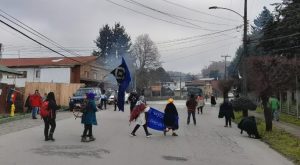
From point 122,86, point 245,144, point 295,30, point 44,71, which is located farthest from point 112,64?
point 245,144

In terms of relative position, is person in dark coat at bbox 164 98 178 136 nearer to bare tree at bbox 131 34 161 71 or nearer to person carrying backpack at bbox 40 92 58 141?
person carrying backpack at bbox 40 92 58 141

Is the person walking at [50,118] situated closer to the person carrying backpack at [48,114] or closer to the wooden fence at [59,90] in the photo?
the person carrying backpack at [48,114]

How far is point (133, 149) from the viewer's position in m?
14.4

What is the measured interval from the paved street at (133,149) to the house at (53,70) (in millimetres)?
41244

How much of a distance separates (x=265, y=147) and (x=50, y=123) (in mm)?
7288

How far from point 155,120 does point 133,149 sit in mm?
5362

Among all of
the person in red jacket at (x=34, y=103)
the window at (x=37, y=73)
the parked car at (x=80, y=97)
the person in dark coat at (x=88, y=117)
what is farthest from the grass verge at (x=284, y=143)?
the window at (x=37, y=73)

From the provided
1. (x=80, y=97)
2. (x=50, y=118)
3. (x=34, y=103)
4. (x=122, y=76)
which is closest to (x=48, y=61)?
(x=80, y=97)

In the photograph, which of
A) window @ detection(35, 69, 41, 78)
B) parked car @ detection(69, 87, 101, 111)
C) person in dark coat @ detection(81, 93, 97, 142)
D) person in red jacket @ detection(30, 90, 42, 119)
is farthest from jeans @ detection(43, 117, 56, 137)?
window @ detection(35, 69, 41, 78)

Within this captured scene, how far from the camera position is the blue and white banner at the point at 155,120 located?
64.2ft

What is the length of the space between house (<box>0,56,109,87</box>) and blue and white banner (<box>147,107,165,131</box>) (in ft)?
134

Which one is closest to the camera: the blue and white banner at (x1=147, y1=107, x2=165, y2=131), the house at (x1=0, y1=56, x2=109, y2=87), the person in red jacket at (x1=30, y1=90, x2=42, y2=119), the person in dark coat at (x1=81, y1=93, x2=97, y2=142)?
the person in dark coat at (x1=81, y1=93, x2=97, y2=142)

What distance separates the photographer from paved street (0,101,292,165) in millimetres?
12180

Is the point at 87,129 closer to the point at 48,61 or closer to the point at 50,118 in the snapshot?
the point at 50,118
